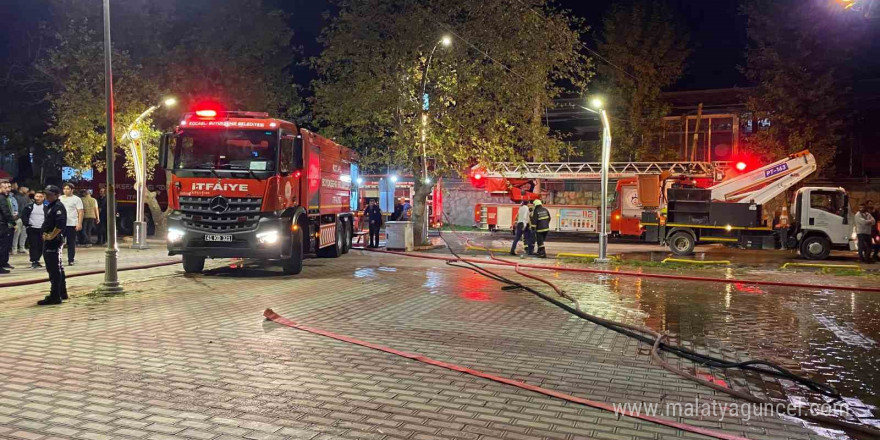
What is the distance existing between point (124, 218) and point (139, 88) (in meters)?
7.76

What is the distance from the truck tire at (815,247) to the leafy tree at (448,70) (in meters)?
8.71

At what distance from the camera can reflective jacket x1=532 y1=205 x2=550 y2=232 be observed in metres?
19.5

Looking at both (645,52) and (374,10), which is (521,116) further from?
(645,52)

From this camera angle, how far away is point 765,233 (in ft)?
68.6

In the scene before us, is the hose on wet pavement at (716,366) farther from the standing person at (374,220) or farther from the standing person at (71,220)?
the standing person at (374,220)

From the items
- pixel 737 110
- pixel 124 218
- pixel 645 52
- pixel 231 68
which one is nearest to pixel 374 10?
pixel 231 68

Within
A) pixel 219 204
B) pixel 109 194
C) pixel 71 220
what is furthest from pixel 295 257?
pixel 71 220

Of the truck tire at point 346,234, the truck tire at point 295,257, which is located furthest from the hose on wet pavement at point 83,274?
the truck tire at point 346,234

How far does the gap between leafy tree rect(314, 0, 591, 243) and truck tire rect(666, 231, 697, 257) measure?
5352 millimetres

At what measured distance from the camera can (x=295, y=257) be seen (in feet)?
46.6

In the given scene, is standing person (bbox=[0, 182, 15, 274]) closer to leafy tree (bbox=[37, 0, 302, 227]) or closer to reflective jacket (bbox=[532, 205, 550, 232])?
leafy tree (bbox=[37, 0, 302, 227])

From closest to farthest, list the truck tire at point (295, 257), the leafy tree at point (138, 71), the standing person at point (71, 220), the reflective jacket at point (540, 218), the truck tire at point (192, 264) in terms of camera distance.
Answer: the truck tire at point (295, 257)
the truck tire at point (192, 264)
the standing person at point (71, 220)
the reflective jacket at point (540, 218)
the leafy tree at point (138, 71)

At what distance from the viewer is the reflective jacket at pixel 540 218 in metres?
19.5

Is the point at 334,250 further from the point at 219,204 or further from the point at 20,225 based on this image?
the point at 20,225
